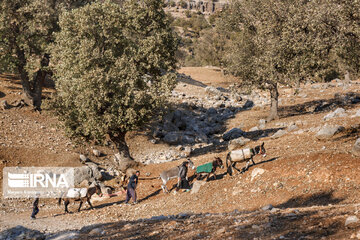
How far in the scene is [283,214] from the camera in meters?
11.7

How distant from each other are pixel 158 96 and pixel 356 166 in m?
14.3

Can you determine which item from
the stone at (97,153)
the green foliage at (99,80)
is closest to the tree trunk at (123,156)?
the green foliage at (99,80)

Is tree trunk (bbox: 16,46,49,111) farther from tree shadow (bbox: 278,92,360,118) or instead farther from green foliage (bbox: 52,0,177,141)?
tree shadow (bbox: 278,92,360,118)

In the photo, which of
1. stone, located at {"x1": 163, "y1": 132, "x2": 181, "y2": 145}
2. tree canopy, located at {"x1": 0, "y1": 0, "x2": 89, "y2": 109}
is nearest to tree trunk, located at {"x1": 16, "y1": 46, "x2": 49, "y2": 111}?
tree canopy, located at {"x1": 0, "y1": 0, "x2": 89, "y2": 109}

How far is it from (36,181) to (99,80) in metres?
8.91

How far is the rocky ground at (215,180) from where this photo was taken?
1132 centimetres

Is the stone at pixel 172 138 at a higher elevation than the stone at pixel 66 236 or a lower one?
lower

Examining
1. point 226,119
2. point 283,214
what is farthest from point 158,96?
point 226,119

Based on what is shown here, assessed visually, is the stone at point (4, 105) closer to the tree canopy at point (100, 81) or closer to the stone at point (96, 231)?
the tree canopy at point (100, 81)

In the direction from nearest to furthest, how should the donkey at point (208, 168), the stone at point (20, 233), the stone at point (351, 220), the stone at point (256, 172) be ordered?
the stone at point (351, 220), the stone at point (20, 233), the stone at point (256, 172), the donkey at point (208, 168)

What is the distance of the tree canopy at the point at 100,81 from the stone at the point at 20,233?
8.75 m

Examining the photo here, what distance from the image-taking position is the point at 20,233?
16.1m

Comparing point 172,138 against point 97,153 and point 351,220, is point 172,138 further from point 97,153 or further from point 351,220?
point 351,220

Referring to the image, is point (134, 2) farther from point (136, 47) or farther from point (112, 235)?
point (112, 235)
